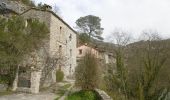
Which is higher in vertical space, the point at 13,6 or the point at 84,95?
the point at 13,6

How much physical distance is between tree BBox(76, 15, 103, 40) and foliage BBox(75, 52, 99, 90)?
43582 mm

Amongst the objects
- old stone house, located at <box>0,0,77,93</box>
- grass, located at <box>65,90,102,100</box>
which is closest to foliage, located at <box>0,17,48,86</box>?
old stone house, located at <box>0,0,77,93</box>

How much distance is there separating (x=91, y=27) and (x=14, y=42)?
43.1 metres

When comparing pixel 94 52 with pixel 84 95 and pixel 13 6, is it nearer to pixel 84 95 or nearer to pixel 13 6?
pixel 84 95

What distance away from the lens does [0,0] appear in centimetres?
3200

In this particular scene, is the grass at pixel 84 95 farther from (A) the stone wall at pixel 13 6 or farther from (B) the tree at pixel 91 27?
(B) the tree at pixel 91 27

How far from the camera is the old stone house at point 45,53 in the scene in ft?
70.4

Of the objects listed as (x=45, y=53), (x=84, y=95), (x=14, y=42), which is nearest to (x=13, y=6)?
(x=45, y=53)

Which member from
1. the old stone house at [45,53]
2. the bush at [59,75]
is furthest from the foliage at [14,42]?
the bush at [59,75]

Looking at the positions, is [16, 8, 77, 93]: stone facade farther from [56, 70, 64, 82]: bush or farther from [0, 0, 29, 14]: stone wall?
[0, 0, 29, 14]: stone wall

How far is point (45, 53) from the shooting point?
27.3 meters

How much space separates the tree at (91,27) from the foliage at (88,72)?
4358cm

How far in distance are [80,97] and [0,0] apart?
19050 millimetres

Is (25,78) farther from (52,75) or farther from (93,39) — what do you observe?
(93,39)
